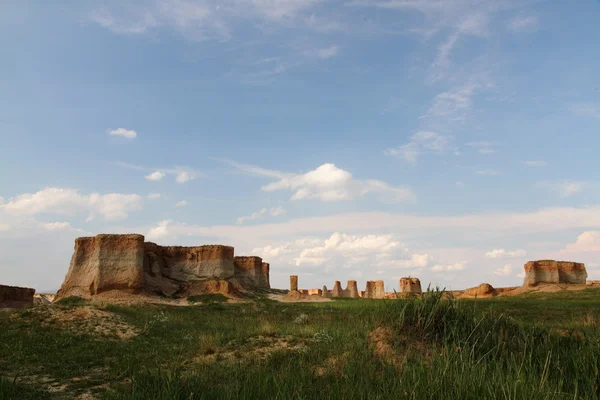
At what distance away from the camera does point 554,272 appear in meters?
51.7

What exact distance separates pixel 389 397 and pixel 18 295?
115 ft

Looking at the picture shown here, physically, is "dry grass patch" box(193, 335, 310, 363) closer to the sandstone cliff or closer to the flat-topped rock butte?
the flat-topped rock butte

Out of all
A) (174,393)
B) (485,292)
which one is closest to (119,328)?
(174,393)

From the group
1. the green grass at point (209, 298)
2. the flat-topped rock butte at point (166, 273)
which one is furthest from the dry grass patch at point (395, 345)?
the green grass at point (209, 298)

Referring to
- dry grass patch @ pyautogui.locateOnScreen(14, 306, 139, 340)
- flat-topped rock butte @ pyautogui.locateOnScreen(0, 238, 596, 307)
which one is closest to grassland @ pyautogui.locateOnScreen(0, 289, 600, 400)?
dry grass patch @ pyautogui.locateOnScreen(14, 306, 139, 340)

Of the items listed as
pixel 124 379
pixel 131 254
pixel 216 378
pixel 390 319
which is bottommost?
pixel 124 379

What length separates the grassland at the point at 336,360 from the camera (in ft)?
17.3

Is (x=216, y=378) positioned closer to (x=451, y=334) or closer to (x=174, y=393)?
(x=174, y=393)

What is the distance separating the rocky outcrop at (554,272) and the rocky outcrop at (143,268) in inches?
1311

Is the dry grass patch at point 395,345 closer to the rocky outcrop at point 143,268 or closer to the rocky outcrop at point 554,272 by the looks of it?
the rocky outcrop at point 143,268

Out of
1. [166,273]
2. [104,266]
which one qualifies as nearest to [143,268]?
[104,266]

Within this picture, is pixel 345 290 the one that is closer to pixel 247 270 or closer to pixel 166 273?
pixel 247 270

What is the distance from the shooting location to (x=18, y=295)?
32.3m

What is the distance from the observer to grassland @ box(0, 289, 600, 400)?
17.3 feet
